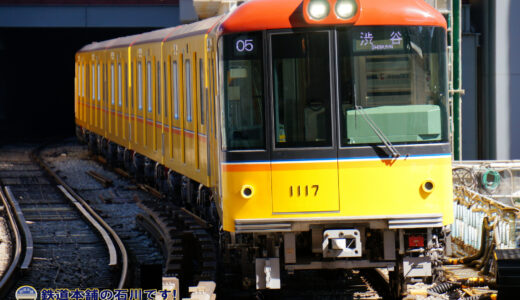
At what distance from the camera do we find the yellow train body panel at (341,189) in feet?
27.7

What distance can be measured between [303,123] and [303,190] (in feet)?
1.86

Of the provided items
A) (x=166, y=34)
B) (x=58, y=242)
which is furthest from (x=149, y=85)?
(x=58, y=242)

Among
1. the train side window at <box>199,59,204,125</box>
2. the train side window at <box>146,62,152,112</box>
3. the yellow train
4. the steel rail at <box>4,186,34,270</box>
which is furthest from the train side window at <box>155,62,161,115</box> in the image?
the yellow train

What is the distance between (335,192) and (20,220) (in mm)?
7847

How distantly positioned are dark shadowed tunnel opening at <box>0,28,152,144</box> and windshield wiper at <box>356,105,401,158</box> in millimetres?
26504

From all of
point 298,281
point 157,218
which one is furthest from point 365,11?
point 157,218

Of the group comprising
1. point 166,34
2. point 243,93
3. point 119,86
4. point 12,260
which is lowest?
point 12,260

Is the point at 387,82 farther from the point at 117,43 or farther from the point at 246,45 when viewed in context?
the point at 117,43

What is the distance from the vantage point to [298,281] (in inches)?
413

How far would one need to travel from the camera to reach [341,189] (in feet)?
27.8

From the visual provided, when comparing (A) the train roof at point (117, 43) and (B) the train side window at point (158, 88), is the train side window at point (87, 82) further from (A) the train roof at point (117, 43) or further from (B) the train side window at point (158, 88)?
(B) the train side window at point (158, 88)

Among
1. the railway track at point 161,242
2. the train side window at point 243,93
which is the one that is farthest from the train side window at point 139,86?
the train side window at point 243,93

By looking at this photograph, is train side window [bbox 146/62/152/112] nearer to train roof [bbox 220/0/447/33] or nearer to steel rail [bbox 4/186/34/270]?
steel rail [bbox 4/186/34/270]

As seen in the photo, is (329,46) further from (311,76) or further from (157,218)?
(157,218)
